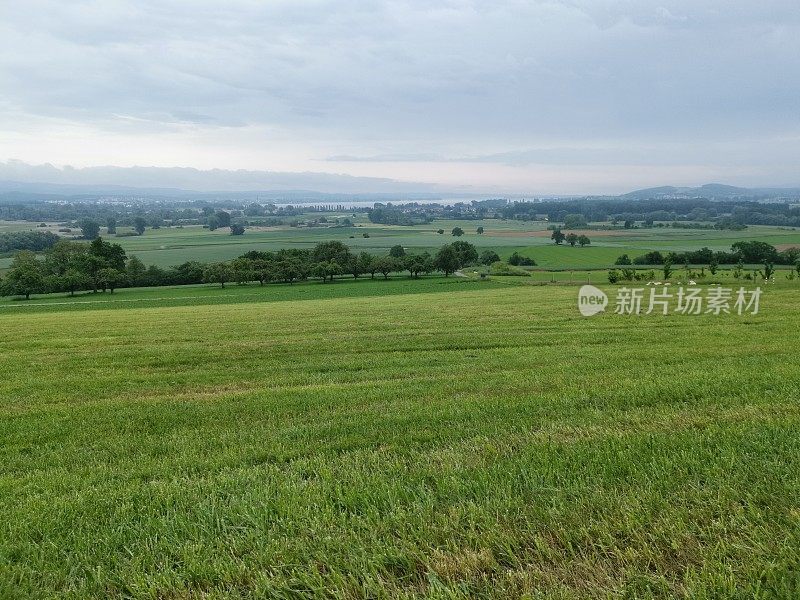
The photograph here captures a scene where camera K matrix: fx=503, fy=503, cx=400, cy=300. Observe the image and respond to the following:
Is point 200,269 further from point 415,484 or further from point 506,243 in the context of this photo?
point 415,484

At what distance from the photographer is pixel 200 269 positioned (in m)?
81.6

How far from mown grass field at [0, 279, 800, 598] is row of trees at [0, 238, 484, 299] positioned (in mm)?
66689

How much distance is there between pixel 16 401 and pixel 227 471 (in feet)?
21.2

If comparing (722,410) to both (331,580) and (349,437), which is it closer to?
(349,437)

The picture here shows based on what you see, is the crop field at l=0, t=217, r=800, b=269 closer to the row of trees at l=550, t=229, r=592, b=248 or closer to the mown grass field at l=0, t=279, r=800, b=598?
the row of trees at l=550, t=229, r=592, b=248

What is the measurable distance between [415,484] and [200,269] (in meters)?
84.0

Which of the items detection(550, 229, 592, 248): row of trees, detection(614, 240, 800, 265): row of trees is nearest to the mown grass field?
detection(614, 240, 800, 265): row of trees

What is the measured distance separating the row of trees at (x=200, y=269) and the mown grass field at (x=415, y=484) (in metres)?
66.7

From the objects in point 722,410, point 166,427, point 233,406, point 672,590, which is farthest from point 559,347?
point 672,590

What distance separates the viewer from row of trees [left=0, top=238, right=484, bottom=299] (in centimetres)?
7044

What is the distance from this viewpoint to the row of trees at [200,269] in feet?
231

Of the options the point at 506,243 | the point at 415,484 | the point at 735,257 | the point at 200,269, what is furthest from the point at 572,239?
the point at 415,484

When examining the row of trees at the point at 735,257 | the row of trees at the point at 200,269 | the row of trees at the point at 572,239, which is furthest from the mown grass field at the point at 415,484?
the row of trees at the point at 572,239

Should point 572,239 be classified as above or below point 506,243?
above
